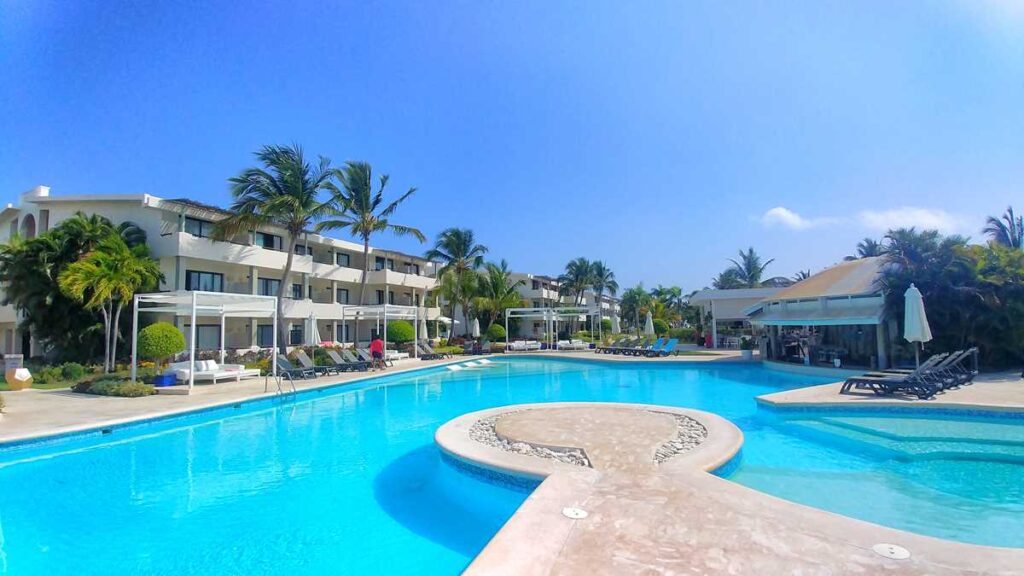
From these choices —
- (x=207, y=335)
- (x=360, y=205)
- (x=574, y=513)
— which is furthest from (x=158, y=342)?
(x=574, y=513)

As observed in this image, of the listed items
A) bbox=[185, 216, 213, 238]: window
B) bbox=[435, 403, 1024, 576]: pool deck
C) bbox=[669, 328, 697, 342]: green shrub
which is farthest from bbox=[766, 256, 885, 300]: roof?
bbox=[185, 216, 213, 238]: window

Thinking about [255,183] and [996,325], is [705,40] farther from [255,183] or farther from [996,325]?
[255,183]

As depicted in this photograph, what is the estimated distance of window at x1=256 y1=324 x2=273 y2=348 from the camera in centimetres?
2827

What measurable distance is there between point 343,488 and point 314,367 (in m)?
12.7

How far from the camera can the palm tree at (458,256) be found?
3888cm

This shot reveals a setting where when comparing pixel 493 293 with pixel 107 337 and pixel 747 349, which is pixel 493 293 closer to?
pixel 747 349

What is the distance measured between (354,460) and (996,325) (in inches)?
806

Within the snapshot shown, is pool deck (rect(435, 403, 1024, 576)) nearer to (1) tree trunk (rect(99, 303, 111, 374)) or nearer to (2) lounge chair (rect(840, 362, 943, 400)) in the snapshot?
(2) lounge chair (rect(840, 362, 943, 400))

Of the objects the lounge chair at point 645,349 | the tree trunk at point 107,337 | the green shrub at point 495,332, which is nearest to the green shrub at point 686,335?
the lounge chair at point 645,349

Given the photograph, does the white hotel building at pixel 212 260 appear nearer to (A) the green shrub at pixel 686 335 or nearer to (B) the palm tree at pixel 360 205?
(B) the palm tree at pixel 360 205

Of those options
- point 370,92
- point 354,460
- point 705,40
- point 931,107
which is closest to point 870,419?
point 931,107

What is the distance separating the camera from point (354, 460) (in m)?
8.80

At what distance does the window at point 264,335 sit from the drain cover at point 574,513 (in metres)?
27.6

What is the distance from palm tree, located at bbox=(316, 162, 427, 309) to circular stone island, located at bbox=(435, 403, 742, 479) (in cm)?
2274
